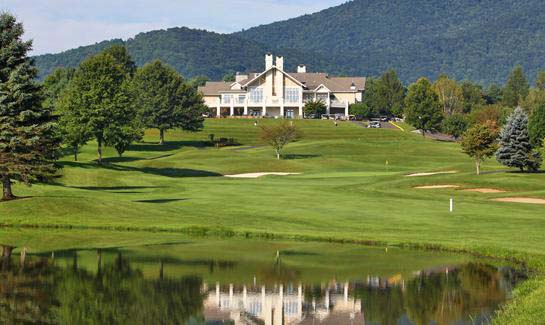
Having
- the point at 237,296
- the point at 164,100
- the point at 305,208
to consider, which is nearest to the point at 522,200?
the point at 305,208

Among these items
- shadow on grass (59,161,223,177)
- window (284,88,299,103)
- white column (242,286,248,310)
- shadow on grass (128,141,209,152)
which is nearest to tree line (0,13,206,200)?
shadow on grass (128,141,209,152)

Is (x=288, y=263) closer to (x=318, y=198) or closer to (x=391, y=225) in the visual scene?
(x=391, y=225)

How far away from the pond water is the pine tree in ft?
50.1

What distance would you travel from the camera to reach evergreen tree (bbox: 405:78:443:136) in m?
162

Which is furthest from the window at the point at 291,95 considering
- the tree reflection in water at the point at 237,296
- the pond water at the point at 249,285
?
the tree reflection in water at the point at 237,296

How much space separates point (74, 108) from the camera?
3797 inches

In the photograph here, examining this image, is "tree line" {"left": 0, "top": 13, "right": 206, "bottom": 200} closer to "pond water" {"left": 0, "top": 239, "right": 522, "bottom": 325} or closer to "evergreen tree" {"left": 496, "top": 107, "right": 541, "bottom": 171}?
"pond water" {"left": 0, "top": 239, "right": 522, "bottom": 325}

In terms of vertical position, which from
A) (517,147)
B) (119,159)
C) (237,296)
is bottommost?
(119,159)

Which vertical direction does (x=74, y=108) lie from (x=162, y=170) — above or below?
above

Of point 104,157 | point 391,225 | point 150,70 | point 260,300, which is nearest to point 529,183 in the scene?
point 391,225

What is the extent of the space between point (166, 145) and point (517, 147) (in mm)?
66360

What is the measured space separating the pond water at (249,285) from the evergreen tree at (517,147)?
44358mm

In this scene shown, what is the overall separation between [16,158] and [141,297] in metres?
26.3

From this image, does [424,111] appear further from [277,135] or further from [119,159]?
[119,159]
